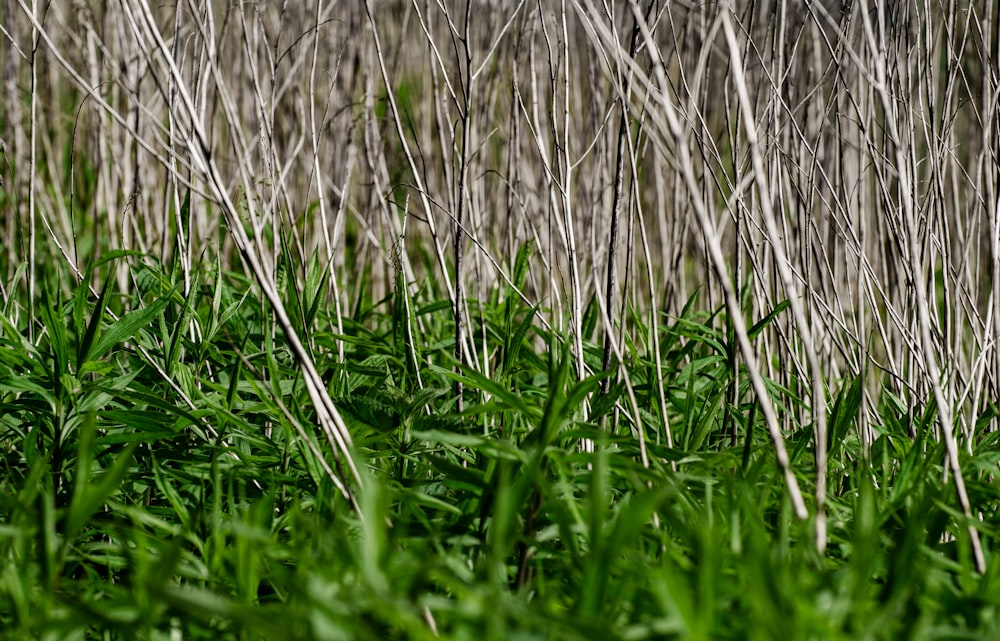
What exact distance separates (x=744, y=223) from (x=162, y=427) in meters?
0.85

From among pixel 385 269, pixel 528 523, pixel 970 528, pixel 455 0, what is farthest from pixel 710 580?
pixel 455 0

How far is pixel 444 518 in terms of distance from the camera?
1078mm

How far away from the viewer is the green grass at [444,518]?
0.70 m

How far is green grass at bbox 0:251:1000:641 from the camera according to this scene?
70cm

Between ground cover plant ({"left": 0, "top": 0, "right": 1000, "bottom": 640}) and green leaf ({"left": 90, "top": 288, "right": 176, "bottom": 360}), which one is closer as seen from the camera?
ground cover plant ({"left": 0, "top": 0, "right": 1000, "bottom": 640})

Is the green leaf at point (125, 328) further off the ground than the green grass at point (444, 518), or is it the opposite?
the green leaf at point (125, 328)

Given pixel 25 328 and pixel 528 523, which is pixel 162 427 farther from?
pixel 25 328

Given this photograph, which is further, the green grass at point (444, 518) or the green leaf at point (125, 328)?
the green leaf at point (125, 328)

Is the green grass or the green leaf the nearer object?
the green grass

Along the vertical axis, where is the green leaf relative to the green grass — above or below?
above

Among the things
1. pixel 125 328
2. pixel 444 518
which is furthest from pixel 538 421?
pixel 125 328

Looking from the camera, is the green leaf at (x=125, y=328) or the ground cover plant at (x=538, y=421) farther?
the green leaf at (x=125, y=328)

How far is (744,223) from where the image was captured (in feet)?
4.15

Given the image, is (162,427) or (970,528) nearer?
(970,528)
